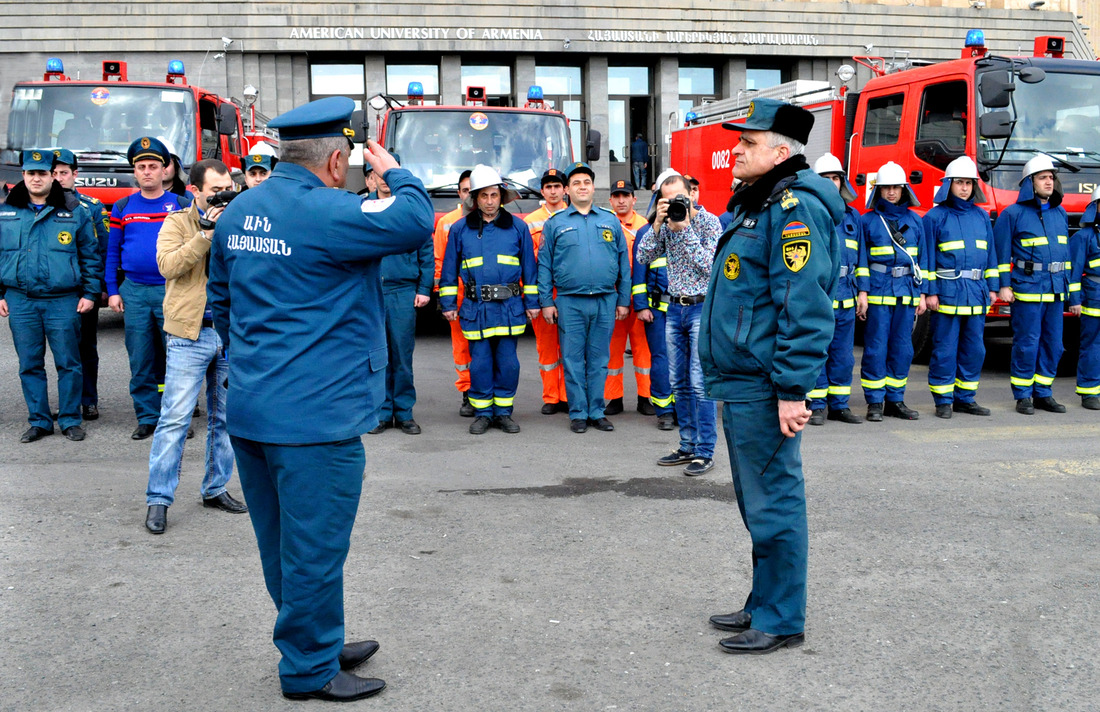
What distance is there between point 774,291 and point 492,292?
176 inches

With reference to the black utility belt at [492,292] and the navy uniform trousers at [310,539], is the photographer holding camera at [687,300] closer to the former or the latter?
the black utility belt at [492,292]

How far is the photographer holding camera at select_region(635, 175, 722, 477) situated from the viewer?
6785mm

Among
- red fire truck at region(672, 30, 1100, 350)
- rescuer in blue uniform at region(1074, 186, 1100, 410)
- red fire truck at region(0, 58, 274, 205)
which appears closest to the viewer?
rescuer in blue uniform at region(1074, 186, 1100, 410)

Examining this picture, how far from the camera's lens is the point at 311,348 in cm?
345

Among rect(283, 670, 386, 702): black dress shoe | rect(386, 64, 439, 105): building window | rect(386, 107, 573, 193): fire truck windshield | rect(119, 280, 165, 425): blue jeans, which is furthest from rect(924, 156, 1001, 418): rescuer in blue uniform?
rect(386, 64, 439, 105): building window

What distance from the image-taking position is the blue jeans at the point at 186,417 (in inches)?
216

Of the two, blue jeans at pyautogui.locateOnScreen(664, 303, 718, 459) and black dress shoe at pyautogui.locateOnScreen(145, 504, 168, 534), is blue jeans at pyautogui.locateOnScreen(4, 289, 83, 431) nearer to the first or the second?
black dress shoe at pyautogui.locateOnScreen(145, 504, 168, 534)

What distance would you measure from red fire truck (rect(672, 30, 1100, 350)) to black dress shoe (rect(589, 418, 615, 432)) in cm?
383

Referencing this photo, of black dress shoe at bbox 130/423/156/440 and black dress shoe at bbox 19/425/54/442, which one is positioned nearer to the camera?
black dress shoe at bbox 19/425/54/442

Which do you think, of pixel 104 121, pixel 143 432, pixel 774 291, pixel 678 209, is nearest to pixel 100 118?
pixel 104 121

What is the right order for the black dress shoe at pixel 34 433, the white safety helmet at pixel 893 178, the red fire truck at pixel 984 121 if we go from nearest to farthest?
the black dress shoe at pixel 34 433 < the white safety helmet at pixel 893 178 < the red fire truck at pixel 984 121

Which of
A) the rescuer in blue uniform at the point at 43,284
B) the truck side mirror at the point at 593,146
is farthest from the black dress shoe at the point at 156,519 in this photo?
the truck side mirror at the point at 593,146

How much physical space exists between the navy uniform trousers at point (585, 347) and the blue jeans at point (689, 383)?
115 cm

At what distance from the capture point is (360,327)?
354 cm
